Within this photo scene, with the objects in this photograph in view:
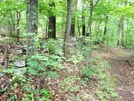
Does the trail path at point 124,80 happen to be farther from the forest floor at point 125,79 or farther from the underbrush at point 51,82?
the underbrush at point 51,82

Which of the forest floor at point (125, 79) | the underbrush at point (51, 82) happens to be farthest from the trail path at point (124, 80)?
the underbrush at point (51, 82)

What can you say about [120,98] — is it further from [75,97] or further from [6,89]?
[6,89]

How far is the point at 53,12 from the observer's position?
341 inches

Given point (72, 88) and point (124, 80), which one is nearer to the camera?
point (72, 88)

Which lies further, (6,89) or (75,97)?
(75,97)

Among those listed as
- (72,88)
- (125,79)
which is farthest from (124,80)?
(72,88)

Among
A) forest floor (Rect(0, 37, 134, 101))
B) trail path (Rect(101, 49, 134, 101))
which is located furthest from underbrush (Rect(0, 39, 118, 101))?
trail path (Rect(101, 49, 134, 101))

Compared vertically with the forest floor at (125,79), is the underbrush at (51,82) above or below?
above

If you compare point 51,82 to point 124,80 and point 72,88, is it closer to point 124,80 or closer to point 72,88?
point 72,88

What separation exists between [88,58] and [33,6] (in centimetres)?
356

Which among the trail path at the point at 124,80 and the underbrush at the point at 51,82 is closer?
the underbrush at the point at 51,82

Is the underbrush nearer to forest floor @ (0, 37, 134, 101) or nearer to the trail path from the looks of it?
forest floor @ (0, 37, 134, 101)

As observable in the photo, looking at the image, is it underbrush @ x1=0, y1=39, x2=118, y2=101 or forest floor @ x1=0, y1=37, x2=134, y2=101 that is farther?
forest floor @ x1=0, y1=37, x2=134, y2=101

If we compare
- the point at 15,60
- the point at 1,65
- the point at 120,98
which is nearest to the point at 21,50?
the point at 15,60
